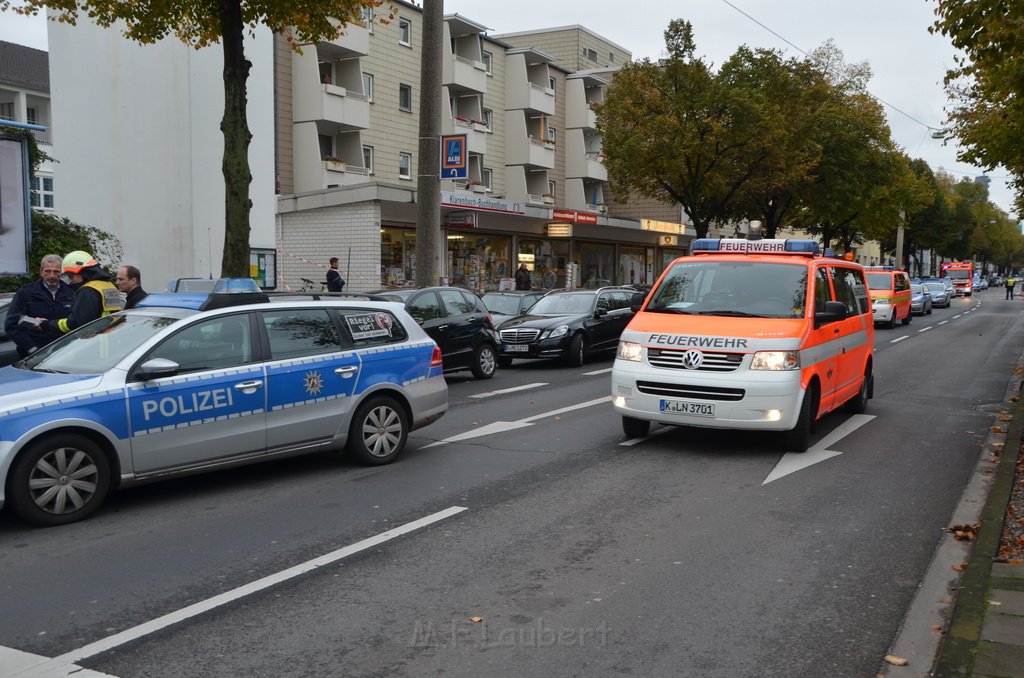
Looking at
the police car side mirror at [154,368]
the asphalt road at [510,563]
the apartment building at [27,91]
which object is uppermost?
the apartment building at [27,91]

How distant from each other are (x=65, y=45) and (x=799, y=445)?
2314cm

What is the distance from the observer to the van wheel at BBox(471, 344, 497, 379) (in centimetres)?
1490

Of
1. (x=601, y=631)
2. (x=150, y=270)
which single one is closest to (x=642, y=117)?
(x=150, y=270)

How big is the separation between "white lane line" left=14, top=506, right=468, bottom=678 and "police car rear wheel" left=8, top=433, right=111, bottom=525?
193 centimetres

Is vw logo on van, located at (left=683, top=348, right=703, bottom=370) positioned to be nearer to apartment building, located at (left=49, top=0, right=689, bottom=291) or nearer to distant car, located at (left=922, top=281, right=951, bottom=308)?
apartment building, located at (left=49, top=0, right=689, bottom=291)

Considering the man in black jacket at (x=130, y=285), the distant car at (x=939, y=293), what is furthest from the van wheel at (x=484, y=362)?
the distant car at (x=939, y=293)

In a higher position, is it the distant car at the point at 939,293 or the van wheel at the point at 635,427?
the distant car at the point at 939,293

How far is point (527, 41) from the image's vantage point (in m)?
51.9

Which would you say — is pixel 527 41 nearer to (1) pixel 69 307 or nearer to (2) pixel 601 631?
(1) pixel 69 307

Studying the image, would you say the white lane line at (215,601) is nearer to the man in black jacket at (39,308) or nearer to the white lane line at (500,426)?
the white lane line at (500,426)

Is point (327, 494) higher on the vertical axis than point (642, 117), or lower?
lower

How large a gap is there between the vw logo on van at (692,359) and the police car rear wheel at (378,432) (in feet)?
8.70

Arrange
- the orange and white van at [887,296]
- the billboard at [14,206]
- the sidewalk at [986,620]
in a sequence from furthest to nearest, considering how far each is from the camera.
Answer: the orange and white van at [887,296] < the billboard at [14,206] < the sidewalk at [986,620]

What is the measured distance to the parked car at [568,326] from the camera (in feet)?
54.1
